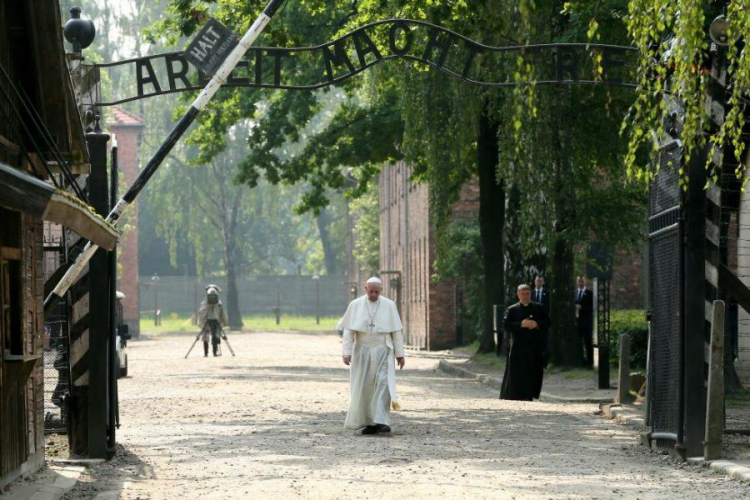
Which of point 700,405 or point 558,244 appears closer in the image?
point 700,405

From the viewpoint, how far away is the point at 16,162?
12508mm

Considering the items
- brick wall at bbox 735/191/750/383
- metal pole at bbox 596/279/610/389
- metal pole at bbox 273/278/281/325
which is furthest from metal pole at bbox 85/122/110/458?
metal pole at bbox 273/278/281/325

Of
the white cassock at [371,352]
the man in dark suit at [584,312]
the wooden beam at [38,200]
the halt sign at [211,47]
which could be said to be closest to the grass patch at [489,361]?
the man in dark suit at [584,312]

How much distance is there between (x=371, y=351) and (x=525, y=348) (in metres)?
5.46

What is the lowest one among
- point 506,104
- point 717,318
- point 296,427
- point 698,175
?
point 296,427

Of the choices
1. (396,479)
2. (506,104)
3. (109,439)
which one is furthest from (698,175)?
(506,104)

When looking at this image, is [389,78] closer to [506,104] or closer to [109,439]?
[506,104]

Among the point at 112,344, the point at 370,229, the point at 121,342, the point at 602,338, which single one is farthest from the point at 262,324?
the point at 112,344

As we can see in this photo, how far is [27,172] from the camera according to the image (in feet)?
38.9

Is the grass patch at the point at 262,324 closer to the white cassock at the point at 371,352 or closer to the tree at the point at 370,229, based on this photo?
the tree at the point at 370,229

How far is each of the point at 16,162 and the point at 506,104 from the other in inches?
511

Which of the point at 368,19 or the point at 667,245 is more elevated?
the point at 368,19

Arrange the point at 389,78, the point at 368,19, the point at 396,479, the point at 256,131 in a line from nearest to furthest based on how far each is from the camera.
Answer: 1. the point at 396,479
2. the point at 368,19
3. the point at 389,78
4. the point at 256,131

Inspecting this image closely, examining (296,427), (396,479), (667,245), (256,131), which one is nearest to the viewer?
(396,479)
